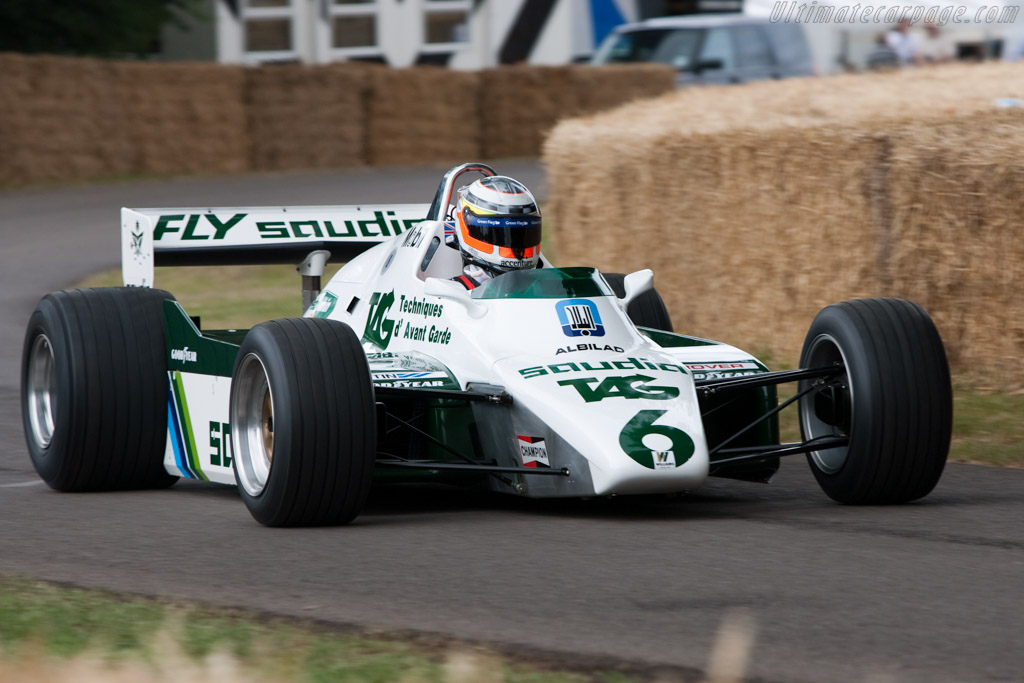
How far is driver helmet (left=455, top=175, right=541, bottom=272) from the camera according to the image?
7535 mm

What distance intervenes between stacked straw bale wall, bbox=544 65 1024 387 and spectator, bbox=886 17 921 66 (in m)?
17.2

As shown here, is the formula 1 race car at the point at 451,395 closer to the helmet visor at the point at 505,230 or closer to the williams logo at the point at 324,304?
the williams logo at the point at 324,304

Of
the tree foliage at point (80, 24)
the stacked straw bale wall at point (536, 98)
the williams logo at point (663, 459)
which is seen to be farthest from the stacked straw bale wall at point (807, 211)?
the tree foliage at point (80, 24)

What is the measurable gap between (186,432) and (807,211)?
16.9 feet

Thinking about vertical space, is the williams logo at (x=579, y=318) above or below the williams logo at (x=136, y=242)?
below

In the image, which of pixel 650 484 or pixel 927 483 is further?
pixel 927 483

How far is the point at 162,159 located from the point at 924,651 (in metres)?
22.7

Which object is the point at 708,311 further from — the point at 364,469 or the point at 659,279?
the point at 364,469

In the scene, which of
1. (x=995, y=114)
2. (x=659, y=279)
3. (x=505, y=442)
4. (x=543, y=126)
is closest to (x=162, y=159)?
(x=543, y=126)

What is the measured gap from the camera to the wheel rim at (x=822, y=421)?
6.80 m

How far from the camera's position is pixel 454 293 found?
7152 millimetres

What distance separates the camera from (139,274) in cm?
862

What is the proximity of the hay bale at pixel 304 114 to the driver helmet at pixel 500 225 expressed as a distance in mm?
→ 19568

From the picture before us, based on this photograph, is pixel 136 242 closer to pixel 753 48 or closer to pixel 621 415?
pixel 621 415
